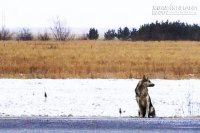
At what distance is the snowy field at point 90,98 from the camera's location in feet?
48.2

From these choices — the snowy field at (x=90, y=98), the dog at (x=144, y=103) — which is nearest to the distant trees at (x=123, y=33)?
the snowy field at (x=90, y=98)

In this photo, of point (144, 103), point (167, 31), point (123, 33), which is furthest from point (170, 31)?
point (144, 103)

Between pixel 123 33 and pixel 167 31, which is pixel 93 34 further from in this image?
pixel 167 31

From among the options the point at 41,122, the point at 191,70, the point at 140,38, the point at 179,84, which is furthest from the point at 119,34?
the point at 41,122

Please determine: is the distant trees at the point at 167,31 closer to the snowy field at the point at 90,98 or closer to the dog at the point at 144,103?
the snowy field at the point at 90,98

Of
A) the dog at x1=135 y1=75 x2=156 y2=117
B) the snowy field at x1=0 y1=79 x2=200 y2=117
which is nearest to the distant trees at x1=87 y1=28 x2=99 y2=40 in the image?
the snowy field at x1=0 y1=79 x2=200 y2=117

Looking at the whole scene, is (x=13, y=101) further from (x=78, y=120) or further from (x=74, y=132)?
(x=74, y=132)

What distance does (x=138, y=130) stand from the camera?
9086 millimetres

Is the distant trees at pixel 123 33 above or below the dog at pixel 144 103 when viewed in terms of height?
above

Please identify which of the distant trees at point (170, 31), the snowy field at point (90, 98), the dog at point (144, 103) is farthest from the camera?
the distant trees at point (170, 31)

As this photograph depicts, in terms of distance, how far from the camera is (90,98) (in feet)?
59.0

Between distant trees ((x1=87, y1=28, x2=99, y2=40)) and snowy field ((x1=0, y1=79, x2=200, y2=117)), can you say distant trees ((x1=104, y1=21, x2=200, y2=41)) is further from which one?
snowy field ((x1=0, y1=79, x2=200, y2=117))

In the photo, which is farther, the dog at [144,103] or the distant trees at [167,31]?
the distant trees at [167,31]

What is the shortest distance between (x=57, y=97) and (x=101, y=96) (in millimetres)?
1603
